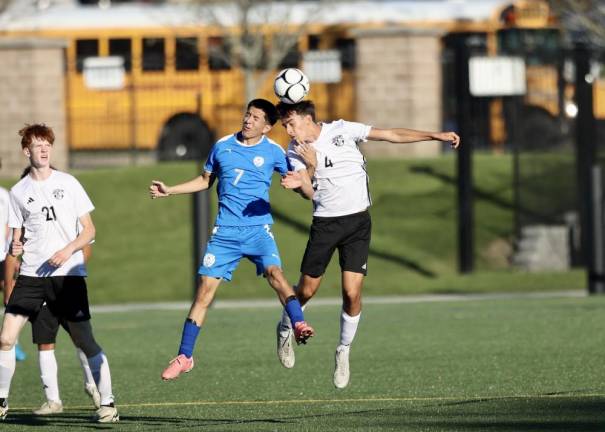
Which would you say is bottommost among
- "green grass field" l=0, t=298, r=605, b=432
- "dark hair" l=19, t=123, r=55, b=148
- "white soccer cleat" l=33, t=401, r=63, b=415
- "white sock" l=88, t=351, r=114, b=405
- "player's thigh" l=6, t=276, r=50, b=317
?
"green grass field" l=0, t=298, r=605, b=432

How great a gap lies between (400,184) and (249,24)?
7.39 meters

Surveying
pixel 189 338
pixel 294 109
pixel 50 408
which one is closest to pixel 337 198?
pixel 294 109

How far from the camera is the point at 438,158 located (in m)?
34.2

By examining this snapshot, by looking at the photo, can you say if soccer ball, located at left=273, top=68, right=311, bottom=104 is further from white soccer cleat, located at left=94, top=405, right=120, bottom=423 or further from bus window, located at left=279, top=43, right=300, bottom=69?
bus window, located at left=279, top=43, right=300, bottom=69

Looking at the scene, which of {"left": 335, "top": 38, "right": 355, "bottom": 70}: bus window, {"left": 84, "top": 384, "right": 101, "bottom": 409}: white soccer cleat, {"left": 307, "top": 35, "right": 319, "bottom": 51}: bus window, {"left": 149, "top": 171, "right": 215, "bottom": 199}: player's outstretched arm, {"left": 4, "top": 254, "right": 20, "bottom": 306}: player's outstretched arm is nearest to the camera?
{"left": 84, "top": 384, "right": 101, "bottom": 409}: white soccer cleat

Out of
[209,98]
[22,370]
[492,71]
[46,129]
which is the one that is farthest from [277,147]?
[209,98]

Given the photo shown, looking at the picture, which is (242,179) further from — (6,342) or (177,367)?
(6,342)

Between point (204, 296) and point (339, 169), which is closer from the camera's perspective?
point (204, 296)

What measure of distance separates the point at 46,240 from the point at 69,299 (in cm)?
46

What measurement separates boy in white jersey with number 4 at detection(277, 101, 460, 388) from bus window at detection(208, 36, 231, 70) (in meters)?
24.4

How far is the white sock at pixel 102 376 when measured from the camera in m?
11.2

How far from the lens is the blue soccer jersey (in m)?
11.8

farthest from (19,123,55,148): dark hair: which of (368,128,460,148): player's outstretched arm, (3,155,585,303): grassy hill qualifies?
(3,155,585,303): grassy hill

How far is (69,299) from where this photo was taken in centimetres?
1111
